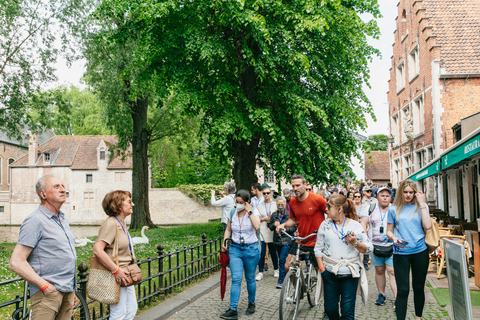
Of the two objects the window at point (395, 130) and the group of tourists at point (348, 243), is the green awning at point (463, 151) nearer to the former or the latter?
the group of tourists at point (348, 243)

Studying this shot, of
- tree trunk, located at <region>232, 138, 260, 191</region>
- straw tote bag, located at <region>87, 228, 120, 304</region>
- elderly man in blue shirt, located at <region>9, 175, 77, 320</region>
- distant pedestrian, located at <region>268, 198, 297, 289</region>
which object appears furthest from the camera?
tree trunk, located at <region>232, 138, 260, 191</region>

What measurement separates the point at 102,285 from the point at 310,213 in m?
3.33

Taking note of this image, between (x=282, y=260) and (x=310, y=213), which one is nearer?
(x=310, y=213)

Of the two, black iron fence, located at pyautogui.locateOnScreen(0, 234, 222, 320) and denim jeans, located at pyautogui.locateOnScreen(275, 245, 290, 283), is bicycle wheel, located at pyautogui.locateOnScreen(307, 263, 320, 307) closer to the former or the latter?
denim jeans, located at pyautogui.locateOnScreen(275, 245, 290, 283)

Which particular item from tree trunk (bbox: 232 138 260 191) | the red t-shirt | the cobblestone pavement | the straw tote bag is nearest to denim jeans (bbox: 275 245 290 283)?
the cobblestone pavement

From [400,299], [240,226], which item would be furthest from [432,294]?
[240,226]

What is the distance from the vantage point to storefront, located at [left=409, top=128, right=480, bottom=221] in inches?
392

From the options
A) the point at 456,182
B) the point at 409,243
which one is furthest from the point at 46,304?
the point at 456,182

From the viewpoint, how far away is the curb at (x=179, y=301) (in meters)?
6.08

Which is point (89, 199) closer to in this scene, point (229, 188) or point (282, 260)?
point (229, 188)

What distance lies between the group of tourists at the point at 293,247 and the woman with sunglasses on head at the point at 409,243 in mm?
12

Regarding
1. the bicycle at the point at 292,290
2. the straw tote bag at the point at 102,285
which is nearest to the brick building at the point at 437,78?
the bicycle at the point at 292,290

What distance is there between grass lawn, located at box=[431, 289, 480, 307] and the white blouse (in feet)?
10.9

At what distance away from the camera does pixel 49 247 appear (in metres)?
3.49
